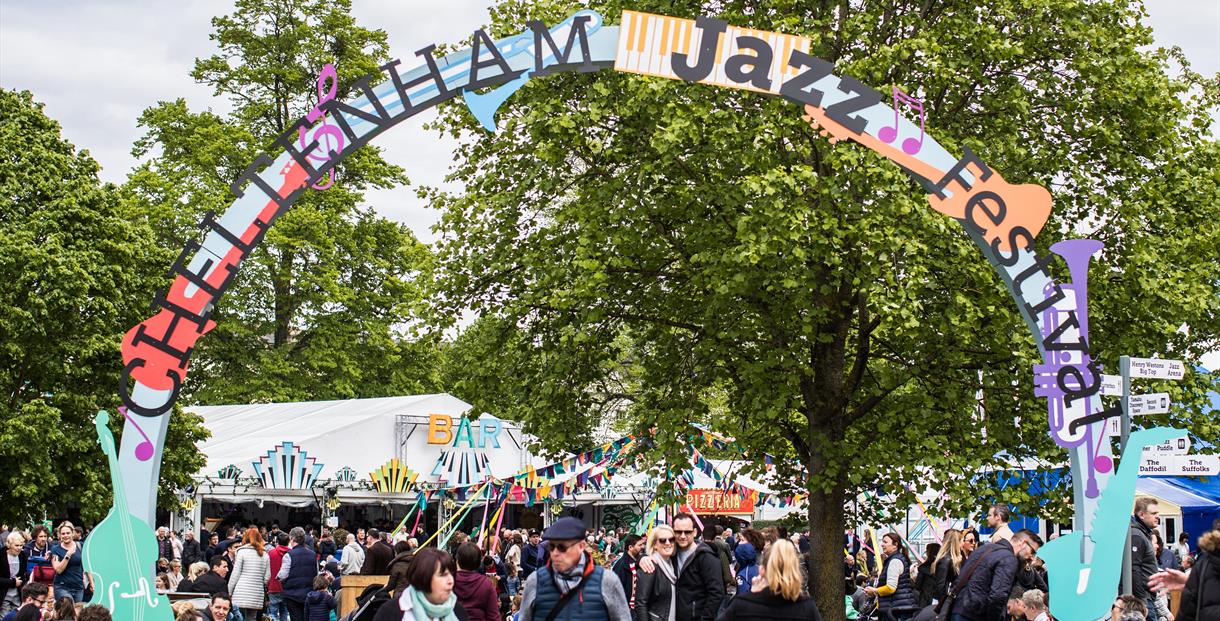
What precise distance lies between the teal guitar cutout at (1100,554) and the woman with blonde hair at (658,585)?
119 inches

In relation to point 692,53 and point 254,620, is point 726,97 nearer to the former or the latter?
point 692,53

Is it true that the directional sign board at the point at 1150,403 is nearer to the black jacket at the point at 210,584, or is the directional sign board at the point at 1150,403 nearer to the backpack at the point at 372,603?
the backpack at the point at 372,603

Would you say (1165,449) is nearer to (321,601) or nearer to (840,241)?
(840,241)

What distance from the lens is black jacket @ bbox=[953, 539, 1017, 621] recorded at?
11.0 meters

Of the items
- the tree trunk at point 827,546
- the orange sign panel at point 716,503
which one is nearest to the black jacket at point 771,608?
the tree trunk at point 827,546

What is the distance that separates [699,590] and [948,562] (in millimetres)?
2881

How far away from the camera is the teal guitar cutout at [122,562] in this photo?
9.84 meters

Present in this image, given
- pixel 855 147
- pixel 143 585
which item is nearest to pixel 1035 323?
pixel 855 147

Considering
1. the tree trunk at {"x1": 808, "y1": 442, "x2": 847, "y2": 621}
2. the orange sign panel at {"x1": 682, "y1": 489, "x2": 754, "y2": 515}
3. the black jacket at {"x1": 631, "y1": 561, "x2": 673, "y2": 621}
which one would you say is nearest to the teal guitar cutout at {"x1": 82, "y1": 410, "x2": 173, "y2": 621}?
the black jacket at {"x1": 631, "y1": 561, "x2": 673, "y2": 621}

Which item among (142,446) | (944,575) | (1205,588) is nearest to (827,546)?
(944,575)

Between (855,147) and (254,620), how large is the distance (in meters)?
9.43

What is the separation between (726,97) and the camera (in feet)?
55.3

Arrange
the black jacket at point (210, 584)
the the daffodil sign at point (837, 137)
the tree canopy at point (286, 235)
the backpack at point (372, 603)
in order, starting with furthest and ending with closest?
the tree canopy at point (286, 235), the black jacket at point (210, 584), the the daffodil sign at point (837, 137), the backpack at point (372, 603)

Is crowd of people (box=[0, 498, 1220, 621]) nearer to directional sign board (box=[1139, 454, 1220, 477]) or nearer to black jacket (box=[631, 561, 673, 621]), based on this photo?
black jacket (box=[631, 561, 673, 621])
